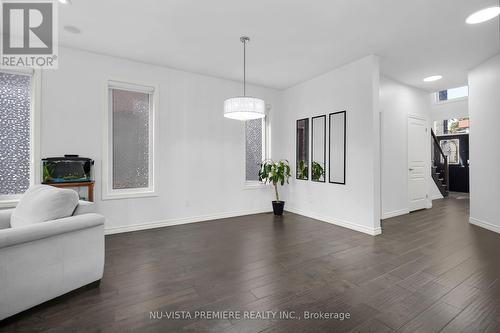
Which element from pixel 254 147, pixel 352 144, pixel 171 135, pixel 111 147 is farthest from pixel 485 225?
pixel 111 147

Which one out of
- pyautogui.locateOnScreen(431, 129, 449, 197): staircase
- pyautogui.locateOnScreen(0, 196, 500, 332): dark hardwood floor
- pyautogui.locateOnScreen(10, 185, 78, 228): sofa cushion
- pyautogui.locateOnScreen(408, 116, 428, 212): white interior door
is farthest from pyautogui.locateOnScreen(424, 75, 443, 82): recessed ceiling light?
pyautogui.locateOnScreen(10, 185, 78, 228): sofa cushion

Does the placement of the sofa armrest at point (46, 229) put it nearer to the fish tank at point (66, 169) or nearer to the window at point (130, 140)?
the fish tank at point (66, 169)

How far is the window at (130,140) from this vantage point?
4047 millimetres

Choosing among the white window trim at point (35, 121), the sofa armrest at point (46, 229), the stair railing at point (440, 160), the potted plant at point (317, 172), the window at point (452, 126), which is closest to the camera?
the sofa armrest at point (46, 229)

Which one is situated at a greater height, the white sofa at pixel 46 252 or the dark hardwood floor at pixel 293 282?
the white sofa at pixel 46 252

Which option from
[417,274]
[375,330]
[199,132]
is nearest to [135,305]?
[375,330]

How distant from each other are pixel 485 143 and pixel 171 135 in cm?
530

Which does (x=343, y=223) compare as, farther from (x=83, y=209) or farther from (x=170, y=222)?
(x=83, y=209)

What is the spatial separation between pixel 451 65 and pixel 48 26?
608 cm

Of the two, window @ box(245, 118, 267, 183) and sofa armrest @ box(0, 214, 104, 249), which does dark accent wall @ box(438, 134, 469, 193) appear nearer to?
window @ box(245, 118, 267, 183)

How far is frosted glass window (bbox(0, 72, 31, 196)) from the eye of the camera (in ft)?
11.0

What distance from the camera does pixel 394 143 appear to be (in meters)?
5.02

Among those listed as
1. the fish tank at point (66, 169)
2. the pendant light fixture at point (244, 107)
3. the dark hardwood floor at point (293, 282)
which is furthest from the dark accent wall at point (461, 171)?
the fish tank at point (66, 169)

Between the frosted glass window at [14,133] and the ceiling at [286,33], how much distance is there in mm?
887
